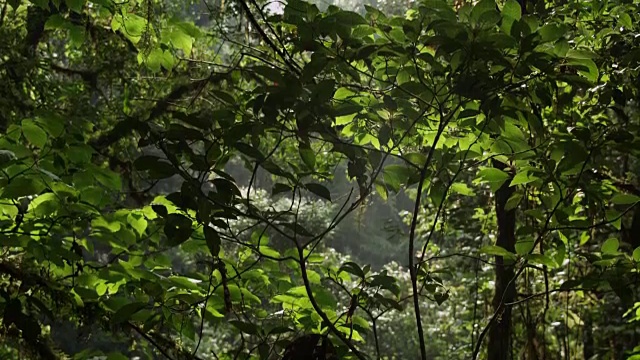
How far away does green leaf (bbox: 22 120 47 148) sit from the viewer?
1545mm

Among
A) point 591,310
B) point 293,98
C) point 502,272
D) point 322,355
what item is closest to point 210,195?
point 293,98

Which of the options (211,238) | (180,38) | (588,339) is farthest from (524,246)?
(588,339)

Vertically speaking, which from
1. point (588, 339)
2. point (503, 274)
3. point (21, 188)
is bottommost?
point (21, 188)

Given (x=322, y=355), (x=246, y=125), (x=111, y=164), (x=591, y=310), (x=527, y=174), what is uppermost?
(x=111, y=164)

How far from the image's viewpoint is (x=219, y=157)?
133 cm

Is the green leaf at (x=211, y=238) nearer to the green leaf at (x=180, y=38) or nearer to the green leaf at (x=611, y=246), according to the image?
the green leaf at (x=180, y=38)

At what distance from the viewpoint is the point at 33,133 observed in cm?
155

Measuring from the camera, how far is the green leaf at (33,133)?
5.07 feet

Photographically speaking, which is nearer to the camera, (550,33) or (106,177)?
(550,33)

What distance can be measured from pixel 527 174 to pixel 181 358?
172 centimetres

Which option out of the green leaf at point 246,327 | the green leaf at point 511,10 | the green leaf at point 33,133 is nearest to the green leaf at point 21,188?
the green leaf at point 33,133

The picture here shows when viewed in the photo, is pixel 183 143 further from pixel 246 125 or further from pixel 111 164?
pixel 111 164

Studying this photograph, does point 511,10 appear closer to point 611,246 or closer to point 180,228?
point 611,246

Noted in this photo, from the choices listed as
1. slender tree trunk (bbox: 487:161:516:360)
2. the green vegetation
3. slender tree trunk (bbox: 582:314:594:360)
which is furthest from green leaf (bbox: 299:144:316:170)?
slender tree trunk (bbox: 582:314:594:360)
